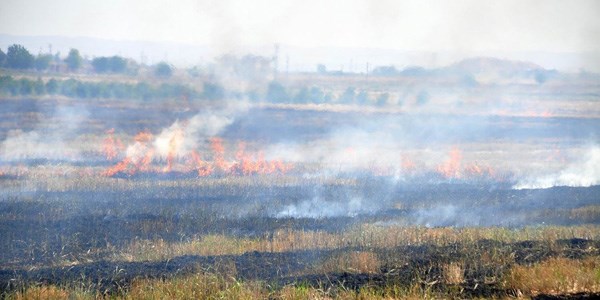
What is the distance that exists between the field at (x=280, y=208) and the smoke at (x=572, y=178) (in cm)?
14

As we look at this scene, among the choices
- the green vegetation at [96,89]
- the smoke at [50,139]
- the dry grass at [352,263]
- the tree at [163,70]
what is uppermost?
the tree at [163,70]

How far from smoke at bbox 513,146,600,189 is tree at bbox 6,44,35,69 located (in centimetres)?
4212

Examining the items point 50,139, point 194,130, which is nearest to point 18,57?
point 50,139

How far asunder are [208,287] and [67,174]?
18948 mm

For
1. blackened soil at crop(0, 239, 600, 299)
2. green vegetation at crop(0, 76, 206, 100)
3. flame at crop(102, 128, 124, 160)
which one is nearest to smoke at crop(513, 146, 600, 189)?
blackened soil at crop(0, 239, 600, 299)

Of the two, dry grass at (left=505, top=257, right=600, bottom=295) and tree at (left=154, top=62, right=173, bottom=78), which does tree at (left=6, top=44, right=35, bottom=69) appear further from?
dry grass at (left=505, top=257, right=600, bottom=295)

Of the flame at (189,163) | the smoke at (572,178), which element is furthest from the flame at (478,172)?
the flame at (189,163)

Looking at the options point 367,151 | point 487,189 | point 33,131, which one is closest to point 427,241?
point 487,189

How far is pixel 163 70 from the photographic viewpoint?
4738 centimetres

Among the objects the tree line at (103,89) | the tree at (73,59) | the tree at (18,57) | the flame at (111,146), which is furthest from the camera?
the tree at (73,59)

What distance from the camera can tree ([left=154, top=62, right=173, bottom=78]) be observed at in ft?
153

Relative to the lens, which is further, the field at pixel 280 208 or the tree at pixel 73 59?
the tree at pixel 73 59

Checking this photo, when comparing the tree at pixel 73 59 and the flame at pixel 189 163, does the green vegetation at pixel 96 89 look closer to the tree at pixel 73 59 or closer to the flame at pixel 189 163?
the tree at pixel 73 59

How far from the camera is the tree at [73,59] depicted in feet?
201
